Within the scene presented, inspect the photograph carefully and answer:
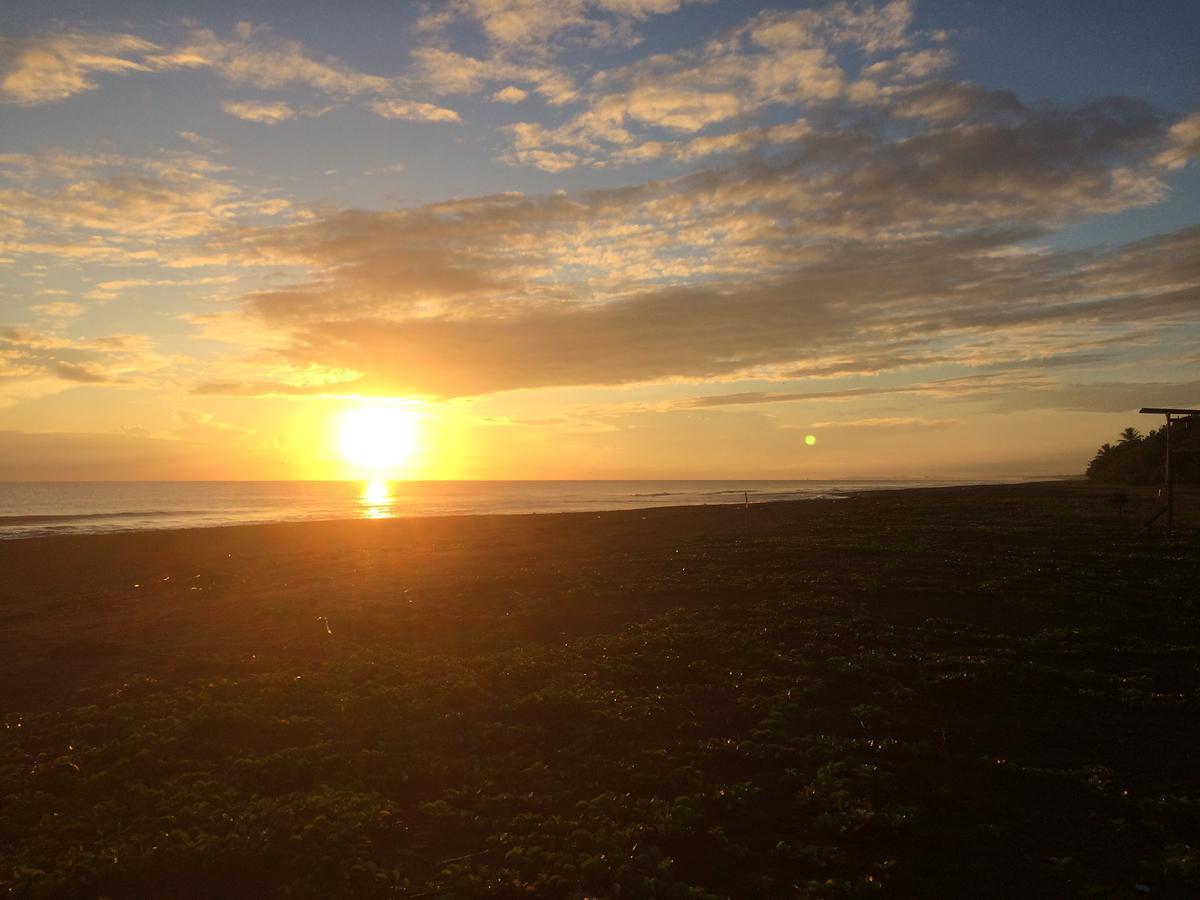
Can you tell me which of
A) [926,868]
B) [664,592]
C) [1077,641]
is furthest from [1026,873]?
[664,592]

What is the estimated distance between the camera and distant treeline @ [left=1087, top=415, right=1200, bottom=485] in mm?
70438

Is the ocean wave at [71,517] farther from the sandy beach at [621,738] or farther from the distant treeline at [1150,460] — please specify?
the distant treeline at [1150,460]

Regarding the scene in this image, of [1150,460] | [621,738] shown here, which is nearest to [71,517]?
[621,738]

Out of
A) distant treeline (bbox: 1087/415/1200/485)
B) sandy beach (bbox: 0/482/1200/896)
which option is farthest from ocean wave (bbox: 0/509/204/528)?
distant treeline (bbox: 1087/415/1200/485)

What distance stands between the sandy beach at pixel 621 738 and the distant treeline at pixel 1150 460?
5827 centimetres

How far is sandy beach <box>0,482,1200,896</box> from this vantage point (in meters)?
7.95

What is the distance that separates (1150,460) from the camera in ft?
268

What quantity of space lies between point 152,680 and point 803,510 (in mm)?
51140

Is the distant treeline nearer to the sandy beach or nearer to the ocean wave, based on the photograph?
the sandy beach

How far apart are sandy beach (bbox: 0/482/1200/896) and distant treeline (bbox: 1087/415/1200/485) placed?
5827 centimetres

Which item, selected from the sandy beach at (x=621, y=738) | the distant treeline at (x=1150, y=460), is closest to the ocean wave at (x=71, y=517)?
the sandy beach at (x=621, y=738)

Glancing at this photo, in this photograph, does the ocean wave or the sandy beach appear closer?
the sandy beach

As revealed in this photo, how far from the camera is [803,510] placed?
59469mm

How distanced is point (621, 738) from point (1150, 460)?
91.1 meters
